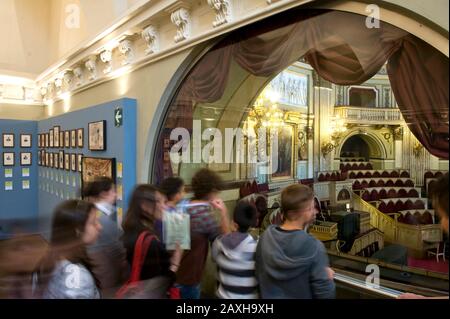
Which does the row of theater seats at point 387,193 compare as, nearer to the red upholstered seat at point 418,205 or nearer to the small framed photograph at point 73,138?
the red upholstered seat at point 418,205

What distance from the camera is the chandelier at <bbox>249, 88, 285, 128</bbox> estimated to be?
5187 mm

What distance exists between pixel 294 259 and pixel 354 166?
17.3ft

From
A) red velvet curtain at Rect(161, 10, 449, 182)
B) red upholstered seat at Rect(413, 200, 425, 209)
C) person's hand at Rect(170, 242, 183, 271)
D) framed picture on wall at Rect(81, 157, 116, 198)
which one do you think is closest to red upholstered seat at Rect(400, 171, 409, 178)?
red upholstered seat at Rect(413, 200, 425, 209)

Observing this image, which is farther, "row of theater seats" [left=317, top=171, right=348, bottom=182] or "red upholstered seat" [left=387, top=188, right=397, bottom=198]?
"row of theater seats" [left=317, top=171, right=348, bottom=182]

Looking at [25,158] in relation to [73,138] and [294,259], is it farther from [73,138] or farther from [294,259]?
[294,259]

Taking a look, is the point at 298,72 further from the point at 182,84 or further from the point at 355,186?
the point at 182,84

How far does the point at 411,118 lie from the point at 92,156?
15.4 feet

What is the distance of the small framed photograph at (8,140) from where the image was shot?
7341mm

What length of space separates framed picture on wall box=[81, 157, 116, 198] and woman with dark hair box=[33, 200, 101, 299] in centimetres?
268

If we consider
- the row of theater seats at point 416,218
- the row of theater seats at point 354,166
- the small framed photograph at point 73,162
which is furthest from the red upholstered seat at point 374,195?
the small framed photograph at point 73,162

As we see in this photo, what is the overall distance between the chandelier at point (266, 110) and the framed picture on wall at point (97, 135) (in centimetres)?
245

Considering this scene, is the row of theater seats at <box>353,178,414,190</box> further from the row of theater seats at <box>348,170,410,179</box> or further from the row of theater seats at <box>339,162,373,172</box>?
the row of theater seats at <box>339,162,373,172</box>

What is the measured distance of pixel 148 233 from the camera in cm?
179

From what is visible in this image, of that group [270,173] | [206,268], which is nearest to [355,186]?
[270,173]
